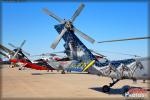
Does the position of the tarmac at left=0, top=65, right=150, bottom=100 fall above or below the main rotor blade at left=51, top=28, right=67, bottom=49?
below

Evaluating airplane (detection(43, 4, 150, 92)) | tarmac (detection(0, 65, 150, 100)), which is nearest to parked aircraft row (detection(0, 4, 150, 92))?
airplane (detection(43, 4, 150, 92))

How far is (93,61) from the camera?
→ 2280cm

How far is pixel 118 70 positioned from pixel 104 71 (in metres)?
1.27

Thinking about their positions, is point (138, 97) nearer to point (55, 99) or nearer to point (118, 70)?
point (118, 70)

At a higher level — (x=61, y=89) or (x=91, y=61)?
(x=91, y=61)

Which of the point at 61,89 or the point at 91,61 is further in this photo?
the point at 61,89

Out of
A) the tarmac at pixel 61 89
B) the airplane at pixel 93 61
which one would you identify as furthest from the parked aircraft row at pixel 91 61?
the tarmac at pixel 61 89

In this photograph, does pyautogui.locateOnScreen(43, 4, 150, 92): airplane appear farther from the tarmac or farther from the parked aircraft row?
the tarmac

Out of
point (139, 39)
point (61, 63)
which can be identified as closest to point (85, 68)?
point (139, 39)

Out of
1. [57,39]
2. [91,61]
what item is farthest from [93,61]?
[57,39]

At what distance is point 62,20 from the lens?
23.9 m

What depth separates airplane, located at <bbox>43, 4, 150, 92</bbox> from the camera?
2027 cm

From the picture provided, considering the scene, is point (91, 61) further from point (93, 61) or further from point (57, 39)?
point (57, 39)

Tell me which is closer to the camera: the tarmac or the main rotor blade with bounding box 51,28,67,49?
the tarmac
